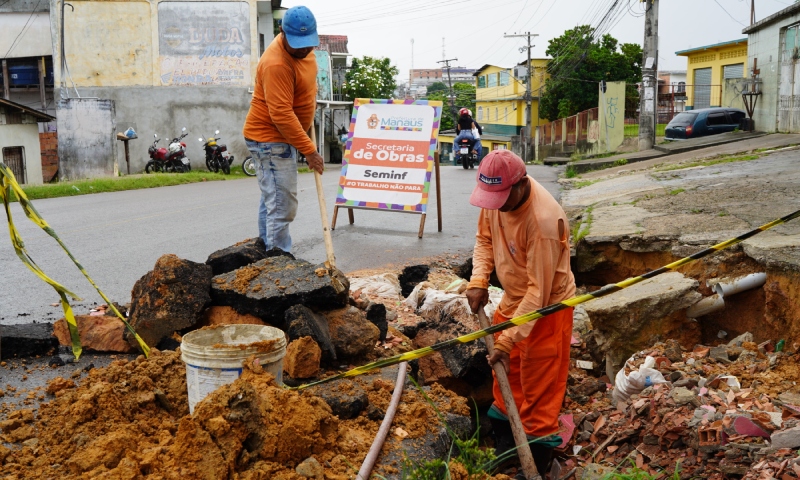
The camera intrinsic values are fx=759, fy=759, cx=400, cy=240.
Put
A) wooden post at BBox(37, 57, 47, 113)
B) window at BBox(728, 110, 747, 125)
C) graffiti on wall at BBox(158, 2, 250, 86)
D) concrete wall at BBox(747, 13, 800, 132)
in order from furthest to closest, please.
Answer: wooden post at BBox(37, 57, 47, 113) → graffiti on wall at BBox(158, 2, 250, 86) → window at BBox(728, 110, 747, 125) → concrete wall at BBox(747, 13, 800, 132)

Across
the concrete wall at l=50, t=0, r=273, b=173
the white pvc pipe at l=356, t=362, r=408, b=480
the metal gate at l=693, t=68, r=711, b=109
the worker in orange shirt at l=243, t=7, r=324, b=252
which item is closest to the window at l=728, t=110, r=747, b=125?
the metal gate at l=693, t=68, r=711, b=109

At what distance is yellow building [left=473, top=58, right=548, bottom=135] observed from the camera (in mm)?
63062

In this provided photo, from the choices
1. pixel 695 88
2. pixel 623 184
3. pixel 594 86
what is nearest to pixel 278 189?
pixel 623 184

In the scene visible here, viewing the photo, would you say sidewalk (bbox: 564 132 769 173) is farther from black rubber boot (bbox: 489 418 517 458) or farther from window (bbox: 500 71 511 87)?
window (bbox: 500 71 511 87)

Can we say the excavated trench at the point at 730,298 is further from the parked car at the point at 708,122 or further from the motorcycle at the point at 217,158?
the parked car at the point at 708,122

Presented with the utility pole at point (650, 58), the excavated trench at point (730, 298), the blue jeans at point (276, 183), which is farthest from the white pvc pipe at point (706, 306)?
the utility pole at point (650, 58)

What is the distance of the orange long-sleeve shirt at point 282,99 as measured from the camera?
607 cm

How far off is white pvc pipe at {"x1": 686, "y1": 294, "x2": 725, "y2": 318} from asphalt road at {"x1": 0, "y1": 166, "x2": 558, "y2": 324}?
3184mm

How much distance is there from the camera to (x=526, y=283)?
421 centimetres

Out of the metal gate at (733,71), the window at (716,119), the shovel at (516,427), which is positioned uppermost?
the metal gate at (733,71)

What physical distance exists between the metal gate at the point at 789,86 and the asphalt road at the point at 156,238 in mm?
12519

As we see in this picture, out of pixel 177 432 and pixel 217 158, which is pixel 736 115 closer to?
pixel 217 158

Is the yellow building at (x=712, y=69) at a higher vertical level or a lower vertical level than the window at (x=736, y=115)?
higher

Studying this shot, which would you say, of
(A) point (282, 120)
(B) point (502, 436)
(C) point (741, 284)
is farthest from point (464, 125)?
(B) point (502, 436)
